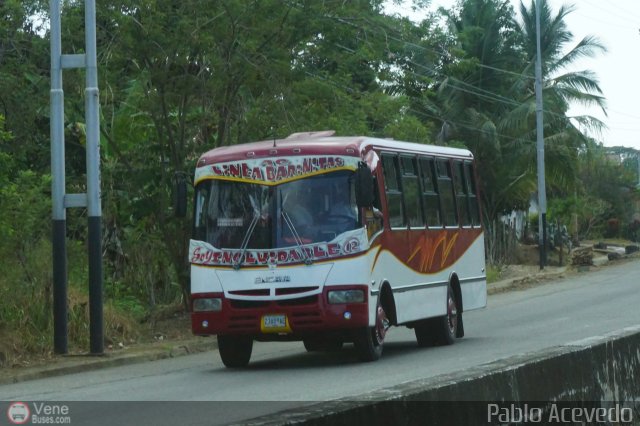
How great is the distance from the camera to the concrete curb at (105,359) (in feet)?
52.6

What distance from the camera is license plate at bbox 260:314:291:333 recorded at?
1533 centimetres

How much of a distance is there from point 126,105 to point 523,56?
31.6 meters

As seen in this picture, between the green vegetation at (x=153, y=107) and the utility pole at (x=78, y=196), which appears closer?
the utility pole at (x=78, y=196)

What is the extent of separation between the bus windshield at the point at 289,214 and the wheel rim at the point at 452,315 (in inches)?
154

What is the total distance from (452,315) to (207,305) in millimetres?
4848

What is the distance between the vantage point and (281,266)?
50.8 feet

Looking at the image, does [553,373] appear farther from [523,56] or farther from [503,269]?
[523,56]

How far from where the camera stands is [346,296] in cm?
1538

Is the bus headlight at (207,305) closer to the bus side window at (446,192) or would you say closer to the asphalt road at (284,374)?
the asphalt road at (284,374)

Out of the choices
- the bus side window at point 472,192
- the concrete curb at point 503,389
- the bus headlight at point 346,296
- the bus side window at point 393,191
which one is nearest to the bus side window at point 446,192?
the bus side window at point 472,192

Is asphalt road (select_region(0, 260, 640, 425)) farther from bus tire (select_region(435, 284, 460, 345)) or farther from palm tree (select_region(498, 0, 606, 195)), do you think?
palm tree (select_region(498, 0, 606, 195))

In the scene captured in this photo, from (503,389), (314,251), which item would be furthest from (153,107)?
(503,389)

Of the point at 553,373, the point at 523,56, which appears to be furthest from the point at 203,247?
the point at 523,56

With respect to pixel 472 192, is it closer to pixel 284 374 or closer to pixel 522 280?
pixel 284 374
